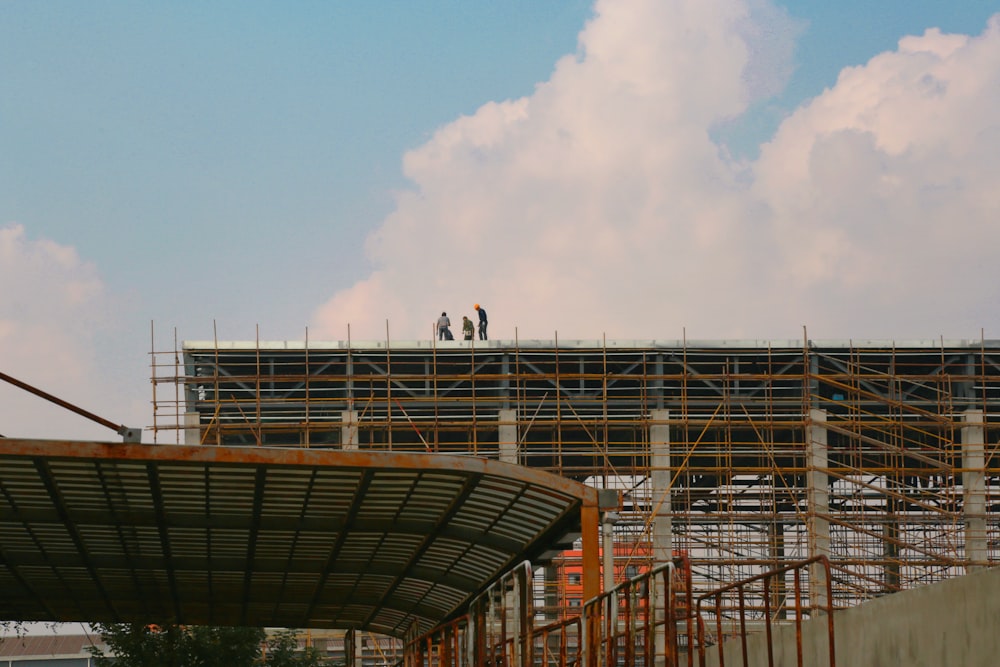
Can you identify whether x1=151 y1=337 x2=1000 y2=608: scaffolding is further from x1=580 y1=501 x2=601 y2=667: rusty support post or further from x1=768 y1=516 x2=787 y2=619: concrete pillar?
x1=580 y1=501 x2=601 y2=667: rusty support post

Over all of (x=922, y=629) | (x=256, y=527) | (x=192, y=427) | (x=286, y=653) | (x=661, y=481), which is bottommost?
(x=286, y=653)

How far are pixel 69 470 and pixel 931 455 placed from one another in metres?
35.0

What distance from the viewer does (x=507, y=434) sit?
42.4 meters

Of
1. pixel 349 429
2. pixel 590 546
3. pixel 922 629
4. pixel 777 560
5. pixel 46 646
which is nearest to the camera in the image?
pixel 922 629

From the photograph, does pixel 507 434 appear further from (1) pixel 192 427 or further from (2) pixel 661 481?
(1) pixel 192 427

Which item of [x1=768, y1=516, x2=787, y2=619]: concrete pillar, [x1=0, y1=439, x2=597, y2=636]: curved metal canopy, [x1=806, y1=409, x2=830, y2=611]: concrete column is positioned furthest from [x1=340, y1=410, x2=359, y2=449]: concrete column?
[x1=806, y1=409, x2=830, y2=611]: concrete column

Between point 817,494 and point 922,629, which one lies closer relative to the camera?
point 922,629

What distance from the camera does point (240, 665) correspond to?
146 ft

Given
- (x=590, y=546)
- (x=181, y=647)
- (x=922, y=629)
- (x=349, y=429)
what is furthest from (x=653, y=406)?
(x=922, y=629)

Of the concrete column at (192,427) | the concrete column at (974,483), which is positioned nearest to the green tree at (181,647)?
the concrete column at (192,427)

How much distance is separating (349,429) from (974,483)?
18.2 meters

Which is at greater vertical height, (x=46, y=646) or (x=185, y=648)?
(x=185, y=648)

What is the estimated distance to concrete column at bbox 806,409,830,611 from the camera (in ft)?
135

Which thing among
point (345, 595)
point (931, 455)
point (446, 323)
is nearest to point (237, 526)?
point (345, 595)
